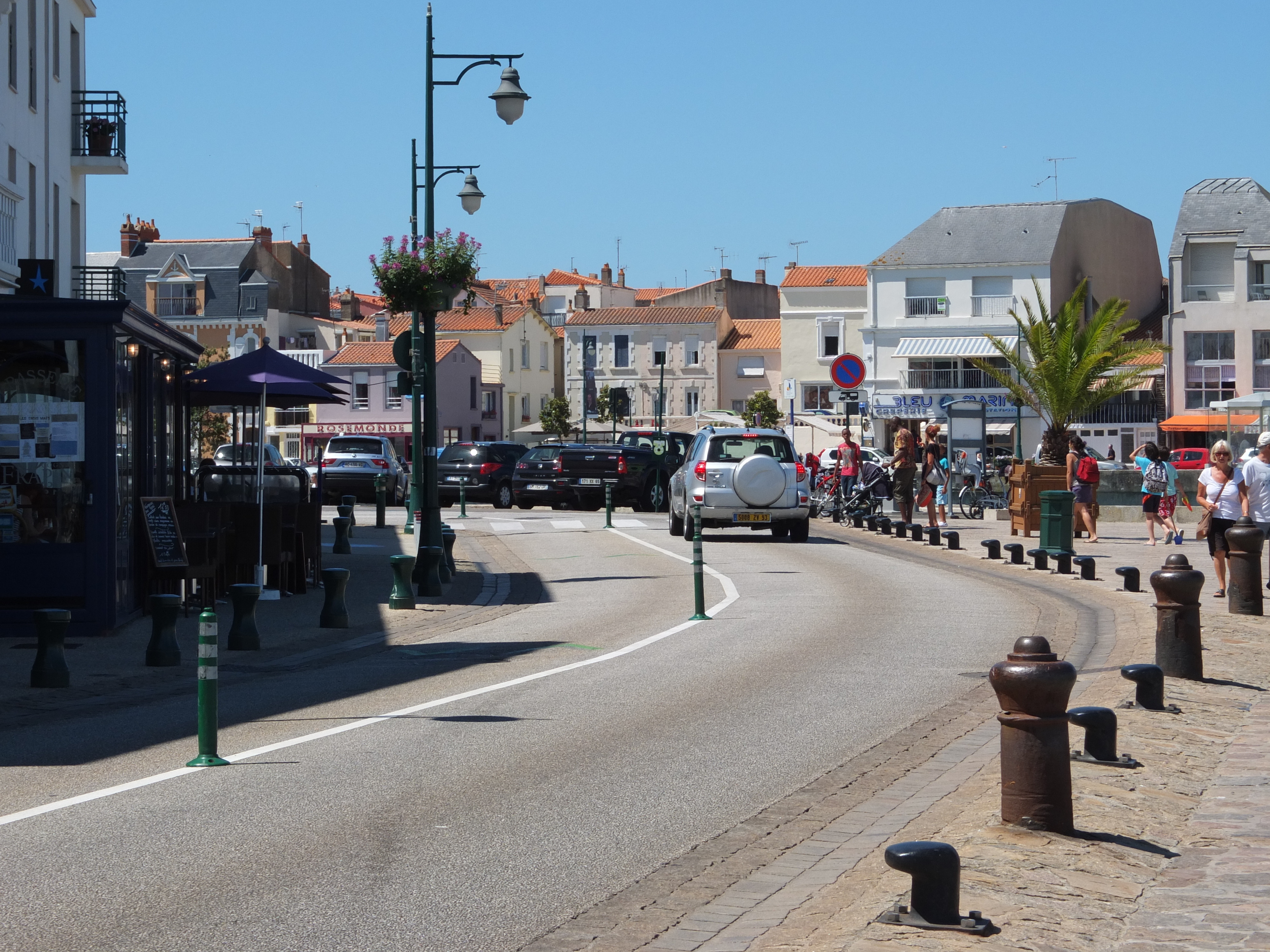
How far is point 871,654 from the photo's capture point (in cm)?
1323

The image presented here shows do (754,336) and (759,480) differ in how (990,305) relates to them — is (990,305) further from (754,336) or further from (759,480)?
(759,480)

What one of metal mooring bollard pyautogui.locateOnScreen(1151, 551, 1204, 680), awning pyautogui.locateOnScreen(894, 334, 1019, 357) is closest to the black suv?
metal mooring bollard pyautogui.locateOnScreen(1151, 551, 1204, 680)

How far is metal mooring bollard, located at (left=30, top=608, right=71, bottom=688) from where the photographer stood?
1146cm

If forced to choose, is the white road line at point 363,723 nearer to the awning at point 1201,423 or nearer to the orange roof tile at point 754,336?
the awning at point 1201,423

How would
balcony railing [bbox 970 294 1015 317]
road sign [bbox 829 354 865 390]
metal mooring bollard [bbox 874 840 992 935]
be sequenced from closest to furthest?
metal mooring bollard [bbox 874 840 992 935], road sign [bbox 829 354 865 390], balcony railing [bbox 970 294 1015 317]

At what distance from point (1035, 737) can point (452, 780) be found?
9.76 feet

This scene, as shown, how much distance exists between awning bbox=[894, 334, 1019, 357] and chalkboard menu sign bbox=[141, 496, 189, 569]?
56.1 meters

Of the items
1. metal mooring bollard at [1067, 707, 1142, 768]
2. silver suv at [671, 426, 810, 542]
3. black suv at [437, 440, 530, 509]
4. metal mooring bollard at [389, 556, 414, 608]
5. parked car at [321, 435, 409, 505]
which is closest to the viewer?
metal mooring bollard at [1067, 707, 1142, 768]

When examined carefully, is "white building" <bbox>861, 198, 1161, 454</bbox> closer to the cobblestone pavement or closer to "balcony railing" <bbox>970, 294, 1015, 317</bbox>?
"balcony railing" <bbox>970, 294, 1015, 317</bbox>

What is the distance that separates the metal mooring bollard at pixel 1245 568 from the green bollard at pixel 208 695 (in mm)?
10662

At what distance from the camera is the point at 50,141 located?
91.0ft

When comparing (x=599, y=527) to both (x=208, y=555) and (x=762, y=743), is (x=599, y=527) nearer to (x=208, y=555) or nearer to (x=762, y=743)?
(x=208, y=555)

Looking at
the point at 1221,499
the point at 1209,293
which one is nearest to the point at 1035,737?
the point at 1221,499

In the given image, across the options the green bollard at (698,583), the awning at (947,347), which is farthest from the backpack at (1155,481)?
the awning at (947,347)
